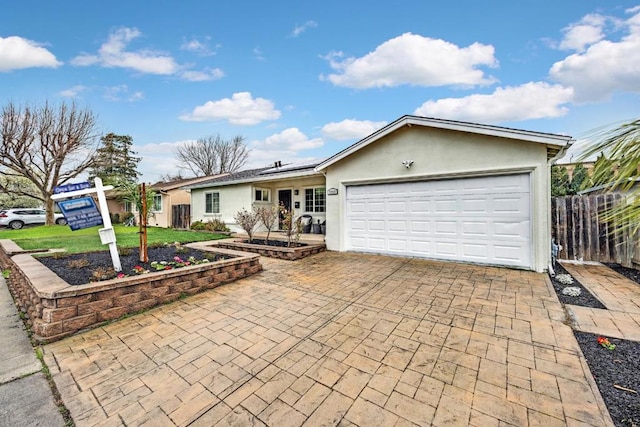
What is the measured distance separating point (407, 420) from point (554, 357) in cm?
196

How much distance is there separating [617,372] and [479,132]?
5.29 m

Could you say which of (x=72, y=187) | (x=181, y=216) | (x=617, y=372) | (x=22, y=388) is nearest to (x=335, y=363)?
(x=617, y=372)

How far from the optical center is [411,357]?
2.86 m

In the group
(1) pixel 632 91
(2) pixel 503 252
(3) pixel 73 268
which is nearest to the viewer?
(1) pixel 632 91

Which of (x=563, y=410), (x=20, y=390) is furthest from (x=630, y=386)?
(x=20, y=390)

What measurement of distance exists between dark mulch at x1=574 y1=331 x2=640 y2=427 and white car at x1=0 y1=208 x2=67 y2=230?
24764mm

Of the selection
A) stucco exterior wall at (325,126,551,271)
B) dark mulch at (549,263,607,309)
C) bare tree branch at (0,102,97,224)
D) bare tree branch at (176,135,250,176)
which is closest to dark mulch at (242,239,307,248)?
stucco exterior wall at (325,126,551,271)

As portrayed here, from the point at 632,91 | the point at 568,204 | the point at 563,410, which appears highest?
the point at 632,91

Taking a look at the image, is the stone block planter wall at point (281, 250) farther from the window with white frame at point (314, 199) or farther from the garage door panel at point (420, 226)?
the window with white frame at point (314, 199)

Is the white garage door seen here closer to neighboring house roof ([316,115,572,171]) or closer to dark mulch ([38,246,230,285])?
neighboring house roof ([316,115,572,171])

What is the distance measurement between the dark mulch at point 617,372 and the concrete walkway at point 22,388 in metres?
4.28

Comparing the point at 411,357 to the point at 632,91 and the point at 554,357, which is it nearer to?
the point at 554,357

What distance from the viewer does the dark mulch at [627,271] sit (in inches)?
225

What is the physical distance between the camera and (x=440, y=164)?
7227 mm
